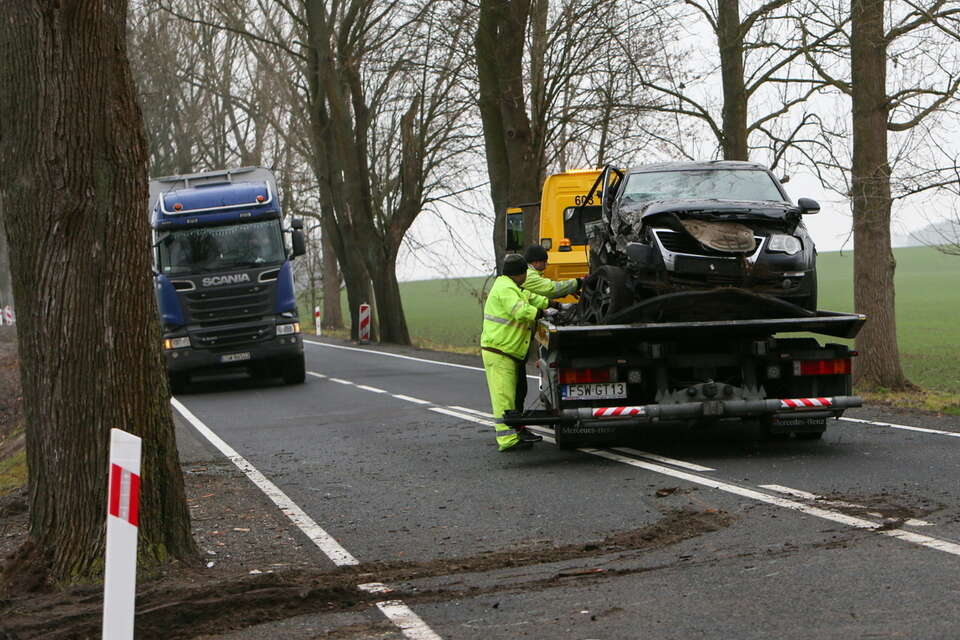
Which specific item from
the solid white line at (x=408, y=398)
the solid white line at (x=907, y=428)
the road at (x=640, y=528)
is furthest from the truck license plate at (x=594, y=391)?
the solid white line at (x=408, y=398)

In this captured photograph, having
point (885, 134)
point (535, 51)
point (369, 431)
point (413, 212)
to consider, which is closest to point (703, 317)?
point (369, 431)

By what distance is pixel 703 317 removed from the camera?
1049 cm

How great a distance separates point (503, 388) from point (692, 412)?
76.2 inches

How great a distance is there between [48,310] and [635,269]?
5.60m

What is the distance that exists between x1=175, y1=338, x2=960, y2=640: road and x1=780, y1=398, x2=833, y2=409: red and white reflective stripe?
1.40ft

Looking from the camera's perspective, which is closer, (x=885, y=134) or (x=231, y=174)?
(x=885, y=134)

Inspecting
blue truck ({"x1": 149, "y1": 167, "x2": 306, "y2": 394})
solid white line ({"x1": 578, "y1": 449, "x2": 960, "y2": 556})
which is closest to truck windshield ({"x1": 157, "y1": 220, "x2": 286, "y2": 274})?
blue truck ({"x1": 149, "y1": 167, "x2": 306, "y2": 394})

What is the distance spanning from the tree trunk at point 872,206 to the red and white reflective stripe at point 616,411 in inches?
324

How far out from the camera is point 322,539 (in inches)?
308

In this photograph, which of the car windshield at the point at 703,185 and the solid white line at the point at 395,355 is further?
the solid white line at the point at 395,355

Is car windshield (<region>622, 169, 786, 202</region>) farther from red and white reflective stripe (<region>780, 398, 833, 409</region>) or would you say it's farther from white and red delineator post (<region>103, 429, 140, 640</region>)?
white and red delineator post (<region>103, 429, 140, 640</region>)

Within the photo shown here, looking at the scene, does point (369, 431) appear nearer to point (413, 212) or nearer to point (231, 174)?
point (231, 174)

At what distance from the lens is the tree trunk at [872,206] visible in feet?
56.6

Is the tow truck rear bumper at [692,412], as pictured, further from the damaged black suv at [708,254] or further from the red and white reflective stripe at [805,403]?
the damaged black suv at [708,254]
